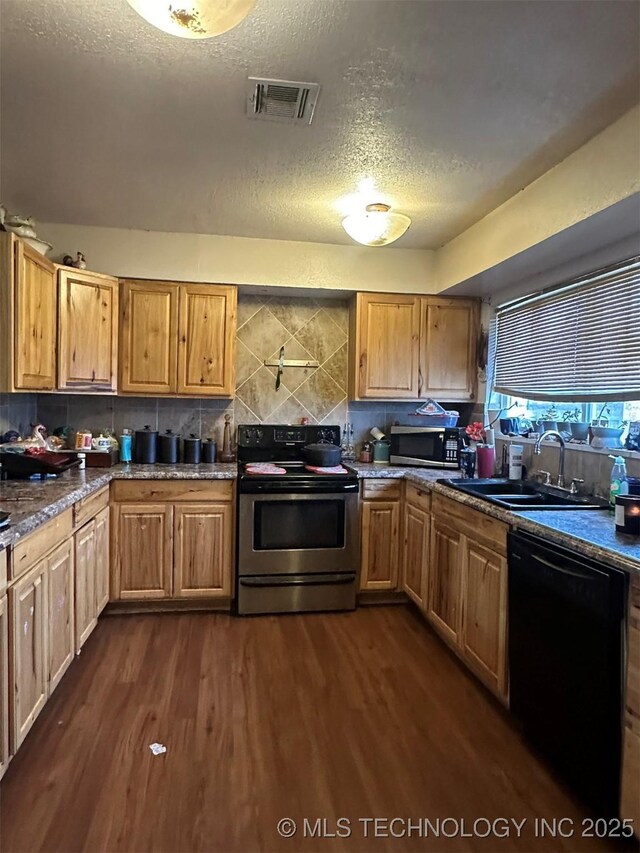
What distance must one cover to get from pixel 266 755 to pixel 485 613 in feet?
3.58

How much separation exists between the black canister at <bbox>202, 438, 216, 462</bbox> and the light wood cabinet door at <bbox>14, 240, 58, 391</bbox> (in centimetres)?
103

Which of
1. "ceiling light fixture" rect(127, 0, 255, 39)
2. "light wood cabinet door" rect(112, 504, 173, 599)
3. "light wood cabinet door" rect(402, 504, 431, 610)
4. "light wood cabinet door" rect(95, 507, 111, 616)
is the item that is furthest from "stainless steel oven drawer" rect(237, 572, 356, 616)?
"ceiling light fixture" rect(127, 0, 255, 39)

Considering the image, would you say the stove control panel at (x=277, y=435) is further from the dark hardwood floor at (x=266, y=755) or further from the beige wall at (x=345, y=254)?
the dark hardwood floor at (x=266, y=755)

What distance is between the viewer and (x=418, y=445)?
3.70 metres

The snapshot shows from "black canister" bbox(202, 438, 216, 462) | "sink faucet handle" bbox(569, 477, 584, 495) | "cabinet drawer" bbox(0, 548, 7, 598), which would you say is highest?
"black canister" bbox(202, 438, 216, 462)

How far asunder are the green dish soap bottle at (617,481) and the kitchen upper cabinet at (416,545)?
1.03 m

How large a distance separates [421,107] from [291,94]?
0.47 m

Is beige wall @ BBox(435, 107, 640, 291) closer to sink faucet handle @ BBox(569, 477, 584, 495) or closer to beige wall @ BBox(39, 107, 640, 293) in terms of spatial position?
beige wall @ BBox(39, 107, 640, 293)

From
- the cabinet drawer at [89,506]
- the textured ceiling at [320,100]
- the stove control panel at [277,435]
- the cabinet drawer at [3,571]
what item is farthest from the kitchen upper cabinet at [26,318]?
the stove control panel at [277,435]

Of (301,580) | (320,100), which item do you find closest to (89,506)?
(301,580)

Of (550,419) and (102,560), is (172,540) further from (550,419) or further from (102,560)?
(550,419)

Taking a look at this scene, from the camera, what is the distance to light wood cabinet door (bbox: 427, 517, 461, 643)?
2.69 meters

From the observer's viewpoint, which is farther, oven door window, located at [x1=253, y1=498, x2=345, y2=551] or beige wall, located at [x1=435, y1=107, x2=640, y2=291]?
oven door window, located at [x1=253, y1=498, x2=345, y2=551]

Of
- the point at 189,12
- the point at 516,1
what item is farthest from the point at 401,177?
the point at 189,12
